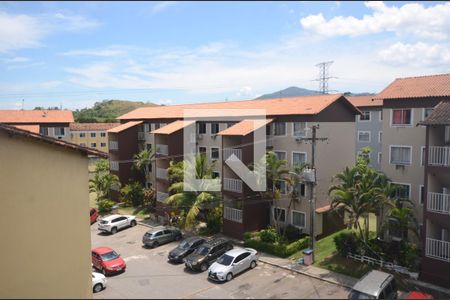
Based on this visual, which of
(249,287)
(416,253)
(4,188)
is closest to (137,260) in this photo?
(249,287)

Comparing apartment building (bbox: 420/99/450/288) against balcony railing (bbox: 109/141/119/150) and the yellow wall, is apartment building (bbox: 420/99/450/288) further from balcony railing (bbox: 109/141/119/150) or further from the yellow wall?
balcony railing (bbox: 109/141/119/150)

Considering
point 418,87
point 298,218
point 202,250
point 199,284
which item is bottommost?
point 199,284

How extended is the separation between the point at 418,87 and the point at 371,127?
2258cm

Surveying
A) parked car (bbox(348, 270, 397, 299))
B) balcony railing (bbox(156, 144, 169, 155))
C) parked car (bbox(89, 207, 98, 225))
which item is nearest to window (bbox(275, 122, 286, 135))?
balcony railing (bbox(156, 144, 169, 155))

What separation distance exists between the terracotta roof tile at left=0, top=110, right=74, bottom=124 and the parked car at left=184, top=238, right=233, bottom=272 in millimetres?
34313

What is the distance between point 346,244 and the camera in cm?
2420

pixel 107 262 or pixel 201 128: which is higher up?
pixel 201 128

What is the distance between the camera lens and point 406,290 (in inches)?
781

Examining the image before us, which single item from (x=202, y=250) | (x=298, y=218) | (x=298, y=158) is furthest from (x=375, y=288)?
(x=298, y=158)

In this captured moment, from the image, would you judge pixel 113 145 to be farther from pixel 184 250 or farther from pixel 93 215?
pixel 184 250

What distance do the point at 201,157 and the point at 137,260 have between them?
31.4 ft

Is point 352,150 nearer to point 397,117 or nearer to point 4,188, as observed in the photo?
point 397,117

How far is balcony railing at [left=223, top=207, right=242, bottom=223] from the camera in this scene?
28656mm

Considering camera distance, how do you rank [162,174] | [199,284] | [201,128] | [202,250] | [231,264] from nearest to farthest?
[199,284] → [231,264] → [202,250] → [162,174] → [201,128]
